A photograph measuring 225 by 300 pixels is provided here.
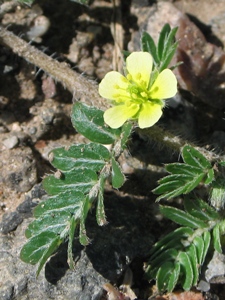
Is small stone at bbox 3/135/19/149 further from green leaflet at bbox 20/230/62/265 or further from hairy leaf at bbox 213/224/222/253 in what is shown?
hairy leaf at bbox 213/224/222/253

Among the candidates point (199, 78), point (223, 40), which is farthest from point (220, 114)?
point (223, 40)

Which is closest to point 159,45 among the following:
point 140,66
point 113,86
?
point 140,66

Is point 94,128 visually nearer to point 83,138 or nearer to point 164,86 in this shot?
point 164,86

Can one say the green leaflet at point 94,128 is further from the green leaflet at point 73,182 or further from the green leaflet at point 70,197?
the green leaflet at point 73,182

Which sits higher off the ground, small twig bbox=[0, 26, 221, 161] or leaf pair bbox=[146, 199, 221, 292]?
small twig bbox=[0, 26, 221, 161]

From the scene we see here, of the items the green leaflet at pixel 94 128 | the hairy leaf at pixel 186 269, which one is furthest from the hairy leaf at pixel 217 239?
the green leaflet at pixel 94 128

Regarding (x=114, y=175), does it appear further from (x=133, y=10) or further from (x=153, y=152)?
(x=133, y=10)

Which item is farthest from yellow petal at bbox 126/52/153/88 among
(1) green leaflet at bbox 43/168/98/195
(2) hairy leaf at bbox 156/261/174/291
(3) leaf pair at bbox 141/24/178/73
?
(2) hairy leaf at bbox 156/261/174/291
